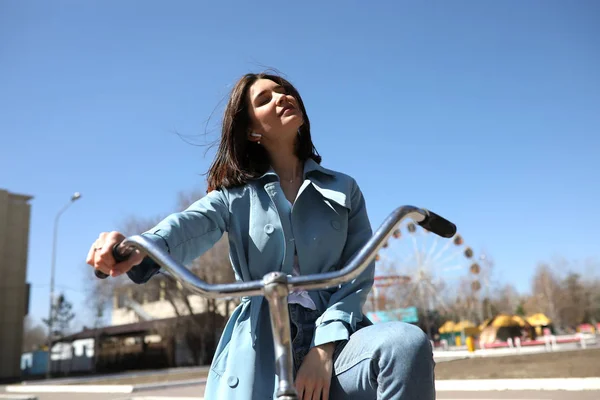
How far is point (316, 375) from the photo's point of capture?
1.44m

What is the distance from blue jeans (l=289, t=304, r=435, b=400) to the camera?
1314mm

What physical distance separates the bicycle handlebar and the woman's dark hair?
2.21ft

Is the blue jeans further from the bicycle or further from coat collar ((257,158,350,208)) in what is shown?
coat collar ((257,158,350,208))

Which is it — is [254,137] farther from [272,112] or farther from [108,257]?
[108,257]

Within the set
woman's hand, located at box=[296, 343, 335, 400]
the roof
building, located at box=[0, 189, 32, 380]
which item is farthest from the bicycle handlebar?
A: building, located at box=[0, 189, 32, 380]

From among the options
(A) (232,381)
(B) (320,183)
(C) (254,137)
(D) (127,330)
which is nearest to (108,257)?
(A) (232,381)

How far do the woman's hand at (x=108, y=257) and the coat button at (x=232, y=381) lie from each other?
1.58 feet

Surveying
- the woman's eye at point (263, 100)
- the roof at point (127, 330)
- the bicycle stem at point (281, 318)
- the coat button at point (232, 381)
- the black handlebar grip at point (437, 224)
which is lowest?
the roof at point (127, 330)

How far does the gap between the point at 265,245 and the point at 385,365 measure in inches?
22.1

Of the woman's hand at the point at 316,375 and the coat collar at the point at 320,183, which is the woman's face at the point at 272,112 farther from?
the woman's hand at the point at 316,375

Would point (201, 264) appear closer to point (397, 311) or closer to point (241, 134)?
point (397, 311)

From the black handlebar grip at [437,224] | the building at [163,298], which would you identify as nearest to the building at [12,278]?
the building at [163,298]

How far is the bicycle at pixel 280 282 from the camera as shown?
106 cm

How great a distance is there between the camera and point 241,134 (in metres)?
2.04
